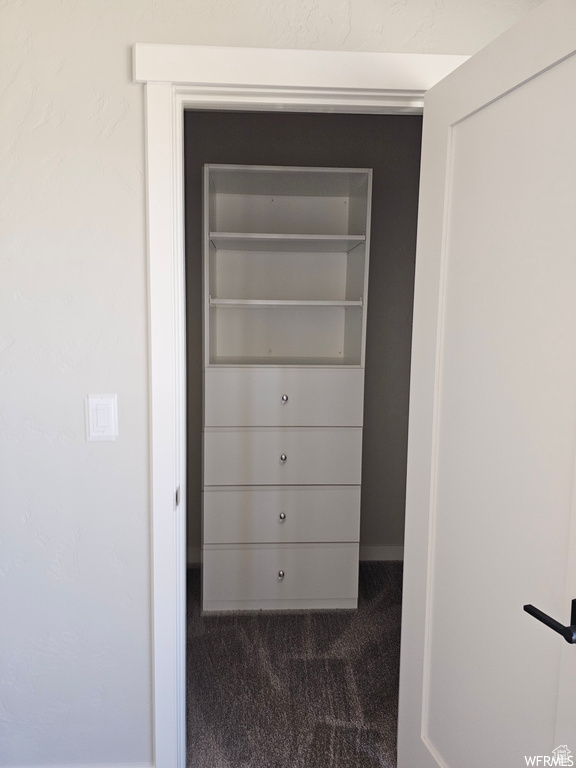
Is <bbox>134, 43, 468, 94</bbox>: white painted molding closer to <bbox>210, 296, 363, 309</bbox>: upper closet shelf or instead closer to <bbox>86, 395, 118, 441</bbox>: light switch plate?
<bbox>86, 395, 118, 441</bbox>: light switch plate

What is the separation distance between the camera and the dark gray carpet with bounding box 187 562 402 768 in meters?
1.89

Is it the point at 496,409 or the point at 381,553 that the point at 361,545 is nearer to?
the point at 381,553

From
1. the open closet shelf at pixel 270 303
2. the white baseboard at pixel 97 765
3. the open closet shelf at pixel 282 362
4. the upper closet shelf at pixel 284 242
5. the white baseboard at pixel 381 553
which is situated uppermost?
the upper closet shelf at pixel 284 242

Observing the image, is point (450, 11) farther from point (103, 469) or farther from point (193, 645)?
point (193, 645)

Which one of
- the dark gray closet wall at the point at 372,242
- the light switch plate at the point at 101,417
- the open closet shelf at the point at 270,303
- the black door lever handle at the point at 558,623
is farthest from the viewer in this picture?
the dark gray closet wall at the point at 372,242

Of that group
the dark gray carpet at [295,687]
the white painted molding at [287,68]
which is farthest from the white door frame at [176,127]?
the dark gray carpet at [295,687]

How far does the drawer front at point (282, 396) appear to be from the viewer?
2600 millimetres

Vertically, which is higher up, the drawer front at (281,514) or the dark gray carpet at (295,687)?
the drawer front at (281,514)

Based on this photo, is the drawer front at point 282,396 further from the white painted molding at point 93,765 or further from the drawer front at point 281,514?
the white painted molding at point 93,765

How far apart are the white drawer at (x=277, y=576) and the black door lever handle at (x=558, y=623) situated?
172cm

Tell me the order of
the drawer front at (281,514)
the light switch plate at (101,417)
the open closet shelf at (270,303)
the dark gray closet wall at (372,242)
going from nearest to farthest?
the light switch plate at (101,417), the open closet shelf at (270,303), the drawer front at (281,514), the dark gray closet wall at (372,242)

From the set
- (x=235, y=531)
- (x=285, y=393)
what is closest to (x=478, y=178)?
(x=285, y=393)

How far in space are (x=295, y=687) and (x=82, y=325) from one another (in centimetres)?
158

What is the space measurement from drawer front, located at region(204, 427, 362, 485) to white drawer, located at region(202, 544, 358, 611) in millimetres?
319
